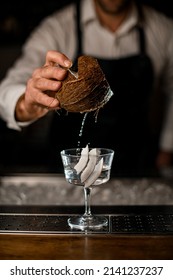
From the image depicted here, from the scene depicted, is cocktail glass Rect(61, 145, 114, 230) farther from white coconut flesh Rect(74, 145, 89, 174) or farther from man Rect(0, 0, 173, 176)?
man Rect(0, 0, 173, 176)

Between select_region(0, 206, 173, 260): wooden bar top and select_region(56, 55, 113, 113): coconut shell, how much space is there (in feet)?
1.24

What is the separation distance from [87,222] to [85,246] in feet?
0.46

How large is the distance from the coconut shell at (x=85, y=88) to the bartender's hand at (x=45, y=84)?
0.11ft

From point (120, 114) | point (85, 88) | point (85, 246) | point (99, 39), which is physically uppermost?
point (99, 39)

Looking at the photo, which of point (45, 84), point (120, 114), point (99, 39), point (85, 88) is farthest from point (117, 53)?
point (85, 88)

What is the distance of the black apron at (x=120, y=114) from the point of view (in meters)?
3.29

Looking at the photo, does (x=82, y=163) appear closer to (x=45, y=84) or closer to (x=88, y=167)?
(x=88, y=167)

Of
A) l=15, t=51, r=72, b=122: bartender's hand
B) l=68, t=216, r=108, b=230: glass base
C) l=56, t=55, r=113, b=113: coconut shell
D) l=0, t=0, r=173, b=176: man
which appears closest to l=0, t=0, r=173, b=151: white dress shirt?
l=0, t=0, r=173, b=176: man

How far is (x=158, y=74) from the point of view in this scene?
351 cm

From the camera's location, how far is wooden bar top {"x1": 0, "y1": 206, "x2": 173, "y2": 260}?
1.59 meters

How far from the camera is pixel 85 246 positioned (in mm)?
1590

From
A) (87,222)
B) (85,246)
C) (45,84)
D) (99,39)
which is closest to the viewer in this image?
(85,246)

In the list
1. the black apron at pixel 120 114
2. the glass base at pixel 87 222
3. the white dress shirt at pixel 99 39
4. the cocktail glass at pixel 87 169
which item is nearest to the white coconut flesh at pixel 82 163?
the cocktail glass at pixel 87 169
